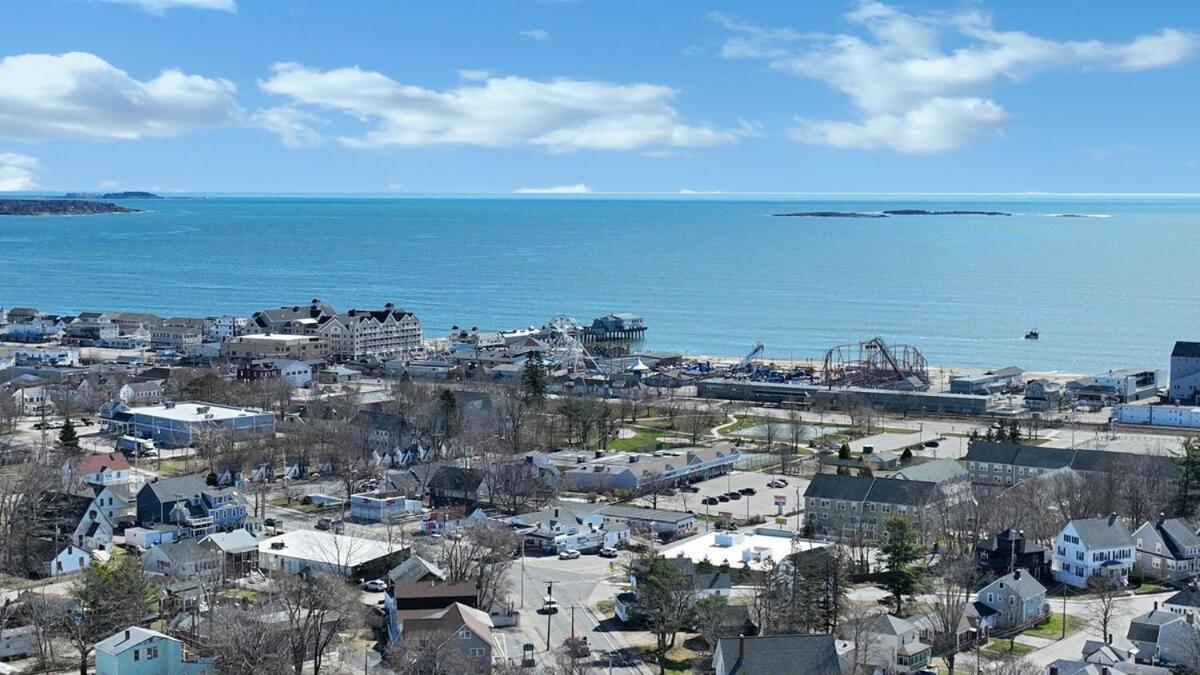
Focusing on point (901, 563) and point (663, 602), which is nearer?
point (663, 602)

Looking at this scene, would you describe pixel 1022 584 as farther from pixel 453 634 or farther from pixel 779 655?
pixel 453 634

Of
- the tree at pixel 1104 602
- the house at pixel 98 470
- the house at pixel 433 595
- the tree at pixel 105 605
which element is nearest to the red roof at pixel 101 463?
the house at pixel 98 470

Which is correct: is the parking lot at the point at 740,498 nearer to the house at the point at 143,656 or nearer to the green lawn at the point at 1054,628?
the green lawn at the point at 1054,628

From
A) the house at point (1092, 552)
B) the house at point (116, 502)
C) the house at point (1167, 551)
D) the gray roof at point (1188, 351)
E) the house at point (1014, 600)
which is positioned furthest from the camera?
the gray roof at point (1188, 351)

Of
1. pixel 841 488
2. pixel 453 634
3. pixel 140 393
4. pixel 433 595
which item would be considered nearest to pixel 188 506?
pixel 433 595

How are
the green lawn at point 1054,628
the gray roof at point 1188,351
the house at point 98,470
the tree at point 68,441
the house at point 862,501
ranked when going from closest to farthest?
the green lawn at point 1054,628
the house at point 862,501
the house at point 98,470
the tree at point 68,441
the gray roof at point 1188,351

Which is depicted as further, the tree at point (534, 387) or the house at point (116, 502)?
the tree at point (534, 387)

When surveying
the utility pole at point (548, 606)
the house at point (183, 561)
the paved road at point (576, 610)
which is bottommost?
the paved road at point (576, 610)
